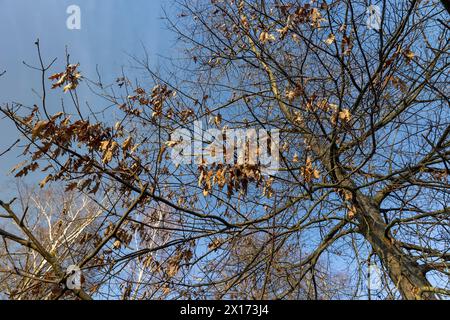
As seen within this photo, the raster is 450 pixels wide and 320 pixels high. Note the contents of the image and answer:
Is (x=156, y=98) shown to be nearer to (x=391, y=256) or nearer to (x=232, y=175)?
(x=232, y=175)

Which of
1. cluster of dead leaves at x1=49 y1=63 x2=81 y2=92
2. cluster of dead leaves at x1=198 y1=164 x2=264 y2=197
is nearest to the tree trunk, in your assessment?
cluster of dead leaves at x1=198 y1=164 x2=264 y2=197

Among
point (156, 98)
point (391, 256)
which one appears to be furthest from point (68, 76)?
point (391, 256)

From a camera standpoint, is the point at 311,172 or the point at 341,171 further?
the point at 341,171

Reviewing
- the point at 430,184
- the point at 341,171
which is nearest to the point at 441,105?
the point at 430,184

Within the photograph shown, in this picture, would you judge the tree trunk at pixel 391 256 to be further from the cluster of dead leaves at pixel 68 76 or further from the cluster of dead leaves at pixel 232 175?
the cluster of dead leaves at pixel 68 76

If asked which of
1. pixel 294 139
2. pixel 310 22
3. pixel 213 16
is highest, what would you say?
pixel 213 16

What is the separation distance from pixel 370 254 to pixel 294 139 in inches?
72.5

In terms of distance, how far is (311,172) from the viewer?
3014 millimetres

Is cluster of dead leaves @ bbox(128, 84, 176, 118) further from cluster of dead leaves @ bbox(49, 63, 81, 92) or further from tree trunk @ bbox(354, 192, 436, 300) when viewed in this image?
tree trunk @ bbox(354, 192, 436, 300)

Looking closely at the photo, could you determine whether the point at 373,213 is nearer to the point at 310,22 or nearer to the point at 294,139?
the point at 294,139

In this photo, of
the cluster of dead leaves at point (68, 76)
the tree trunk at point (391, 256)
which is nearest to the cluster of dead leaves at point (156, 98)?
the cluster of dead leaves at point (68, 76)
